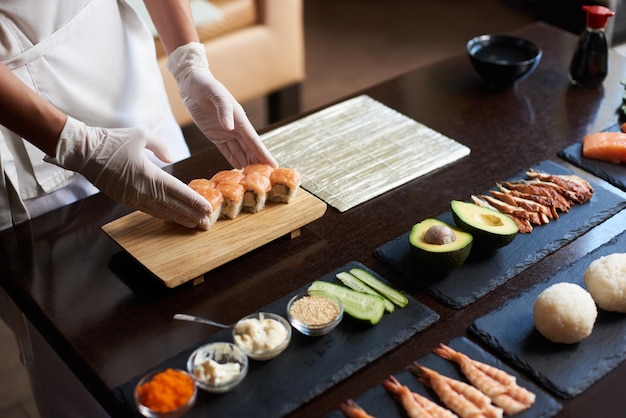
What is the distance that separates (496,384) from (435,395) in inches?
4.4

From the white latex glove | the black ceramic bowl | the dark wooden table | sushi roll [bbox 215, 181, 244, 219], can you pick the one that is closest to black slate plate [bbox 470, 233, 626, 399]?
the dark wooden table

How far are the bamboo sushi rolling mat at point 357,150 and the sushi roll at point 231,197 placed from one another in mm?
258

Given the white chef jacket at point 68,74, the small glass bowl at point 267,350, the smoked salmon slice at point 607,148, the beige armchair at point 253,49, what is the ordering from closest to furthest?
the small glass bowl at point 267,350, the white chef jacket at point 68,74, the smoked salmon slice at point 607,148, the beige armchair at point 253,49

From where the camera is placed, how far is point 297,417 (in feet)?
4.38

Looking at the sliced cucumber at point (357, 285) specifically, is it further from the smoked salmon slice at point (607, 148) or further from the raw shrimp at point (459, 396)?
the smoked salmon slice at point (607, 148)

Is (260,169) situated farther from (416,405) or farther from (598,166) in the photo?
(598,166)

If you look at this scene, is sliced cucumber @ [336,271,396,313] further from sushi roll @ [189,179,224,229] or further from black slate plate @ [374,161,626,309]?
sushi roll @ [189,179,224,229]

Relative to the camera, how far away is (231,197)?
67.7 inches

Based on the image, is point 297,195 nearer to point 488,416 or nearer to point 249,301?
point 249,301

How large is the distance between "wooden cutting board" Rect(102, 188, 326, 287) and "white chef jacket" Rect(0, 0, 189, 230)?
1.08ft

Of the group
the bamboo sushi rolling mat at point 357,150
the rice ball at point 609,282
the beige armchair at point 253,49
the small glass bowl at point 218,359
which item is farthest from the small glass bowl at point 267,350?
the beige armchair at point 253,49

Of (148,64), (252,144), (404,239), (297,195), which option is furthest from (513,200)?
(148,64)

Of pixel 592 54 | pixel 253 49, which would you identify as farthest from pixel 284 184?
pixel 253 49

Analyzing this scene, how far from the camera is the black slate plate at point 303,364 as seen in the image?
1347mm
